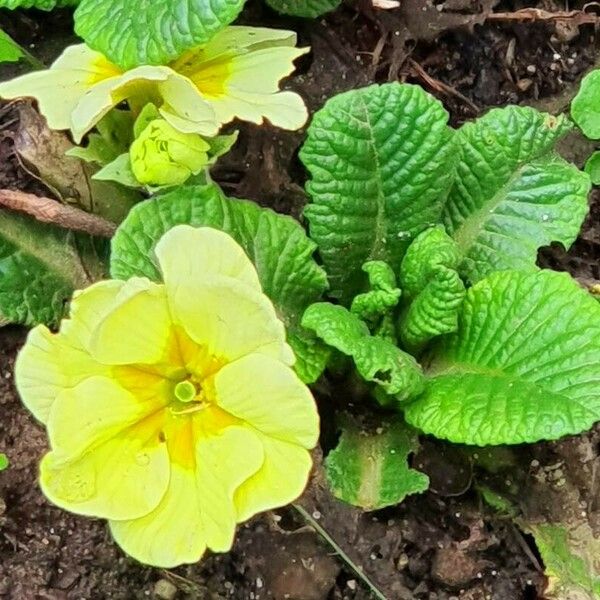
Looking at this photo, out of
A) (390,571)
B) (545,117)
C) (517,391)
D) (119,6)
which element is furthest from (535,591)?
(119,6)

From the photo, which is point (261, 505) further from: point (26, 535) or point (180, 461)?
point (26, 535)

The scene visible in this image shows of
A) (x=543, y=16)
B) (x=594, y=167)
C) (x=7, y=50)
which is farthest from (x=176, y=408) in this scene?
(x=543, y=16)

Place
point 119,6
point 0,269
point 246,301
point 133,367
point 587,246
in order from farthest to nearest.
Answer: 1. point 587,246
2. point 0,269
3. point 119,6
4. point 133,367
5. point 246,301

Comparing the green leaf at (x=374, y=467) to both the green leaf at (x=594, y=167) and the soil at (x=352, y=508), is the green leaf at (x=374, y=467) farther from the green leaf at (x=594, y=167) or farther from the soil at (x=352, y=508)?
the green leaf at (x=594, y=167)

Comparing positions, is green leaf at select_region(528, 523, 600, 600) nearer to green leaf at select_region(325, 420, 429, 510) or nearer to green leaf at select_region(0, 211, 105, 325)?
green leaf at select_region(325, 420, 429, 510)

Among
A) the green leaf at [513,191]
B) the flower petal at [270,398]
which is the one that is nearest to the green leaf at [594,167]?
the green leaf at [513,191]
